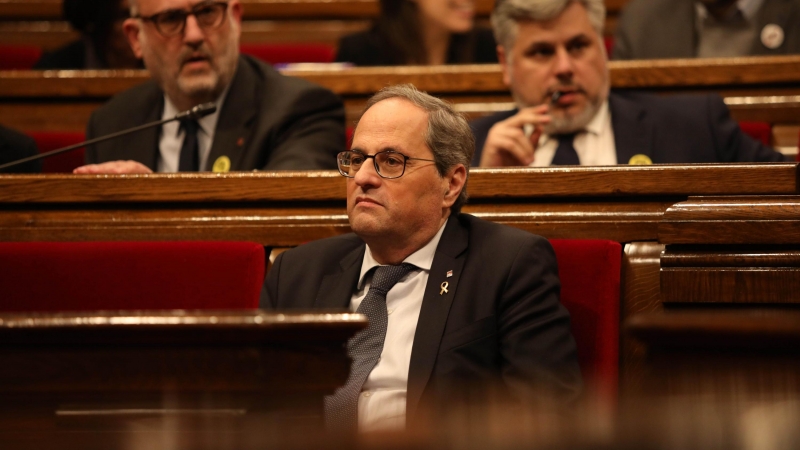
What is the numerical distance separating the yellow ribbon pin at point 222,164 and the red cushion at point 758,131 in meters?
0.99

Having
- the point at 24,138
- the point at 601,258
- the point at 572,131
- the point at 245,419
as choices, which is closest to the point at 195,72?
the point at 24,138

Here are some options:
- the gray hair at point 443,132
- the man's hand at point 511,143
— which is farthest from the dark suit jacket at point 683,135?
the gray hair at point 443,132

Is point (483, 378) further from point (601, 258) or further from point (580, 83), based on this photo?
point (580, 83)

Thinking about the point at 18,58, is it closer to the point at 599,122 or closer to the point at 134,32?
the point at 134,32

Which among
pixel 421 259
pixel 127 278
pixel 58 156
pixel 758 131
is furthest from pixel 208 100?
pixel 758 131

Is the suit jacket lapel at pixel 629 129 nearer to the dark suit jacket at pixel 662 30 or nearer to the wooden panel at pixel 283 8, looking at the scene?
the dark suit jacket at pixel 662 30

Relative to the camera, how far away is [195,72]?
5.98ft

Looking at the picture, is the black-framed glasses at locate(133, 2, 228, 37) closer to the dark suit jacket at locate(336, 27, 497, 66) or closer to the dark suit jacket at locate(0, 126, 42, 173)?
the dark suit jacket at locate(0, 126, 42, 173)

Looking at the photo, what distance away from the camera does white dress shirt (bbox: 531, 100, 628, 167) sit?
176 centimetres

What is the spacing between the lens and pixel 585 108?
177cm

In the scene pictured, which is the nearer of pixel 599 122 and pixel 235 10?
pixel 599 122

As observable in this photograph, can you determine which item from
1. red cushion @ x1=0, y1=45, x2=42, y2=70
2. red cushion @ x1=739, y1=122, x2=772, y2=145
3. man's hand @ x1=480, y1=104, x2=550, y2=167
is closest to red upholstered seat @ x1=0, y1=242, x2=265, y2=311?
man's hand @ x1=480, y1=104, x2=550, y2=167

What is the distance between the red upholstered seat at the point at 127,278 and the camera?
4.12ft

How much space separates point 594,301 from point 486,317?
15 cm
